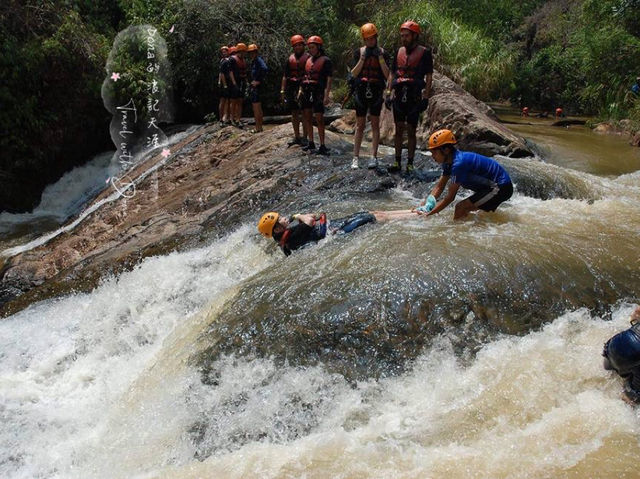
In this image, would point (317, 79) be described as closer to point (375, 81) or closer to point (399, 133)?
point (375, 81)

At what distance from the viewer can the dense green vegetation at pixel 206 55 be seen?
410 inches

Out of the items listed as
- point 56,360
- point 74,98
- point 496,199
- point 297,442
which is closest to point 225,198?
point 56,360

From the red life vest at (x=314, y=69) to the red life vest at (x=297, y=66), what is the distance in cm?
15

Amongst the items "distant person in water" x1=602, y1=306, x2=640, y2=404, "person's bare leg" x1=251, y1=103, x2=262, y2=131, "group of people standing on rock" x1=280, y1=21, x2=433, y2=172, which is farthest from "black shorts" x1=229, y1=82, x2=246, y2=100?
"distant person in water" x1=602, y1=306, x2=640, y2=404

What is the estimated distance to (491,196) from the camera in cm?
494

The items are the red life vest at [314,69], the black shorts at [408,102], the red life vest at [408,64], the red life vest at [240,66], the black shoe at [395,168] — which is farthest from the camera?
the red life vest at [240,66]

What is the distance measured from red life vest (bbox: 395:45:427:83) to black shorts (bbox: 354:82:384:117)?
309mm

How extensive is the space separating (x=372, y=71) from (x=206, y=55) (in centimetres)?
766

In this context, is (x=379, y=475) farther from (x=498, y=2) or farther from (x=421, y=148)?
(x=498, y=2)

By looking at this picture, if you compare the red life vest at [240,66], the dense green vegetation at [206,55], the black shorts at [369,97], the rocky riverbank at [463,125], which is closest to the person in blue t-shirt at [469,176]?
the black shorts at [369,97]

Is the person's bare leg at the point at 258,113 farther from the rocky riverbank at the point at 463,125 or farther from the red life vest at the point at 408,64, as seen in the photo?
the red life vest at the point at 408,64

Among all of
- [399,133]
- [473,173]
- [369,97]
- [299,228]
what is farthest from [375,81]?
[299,228]

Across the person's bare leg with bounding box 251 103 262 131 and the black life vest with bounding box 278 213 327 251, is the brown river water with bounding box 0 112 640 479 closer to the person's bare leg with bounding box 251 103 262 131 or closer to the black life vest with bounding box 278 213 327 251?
the black life vest with bounding box 278 213 327 251

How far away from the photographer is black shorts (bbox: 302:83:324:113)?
688 cm
